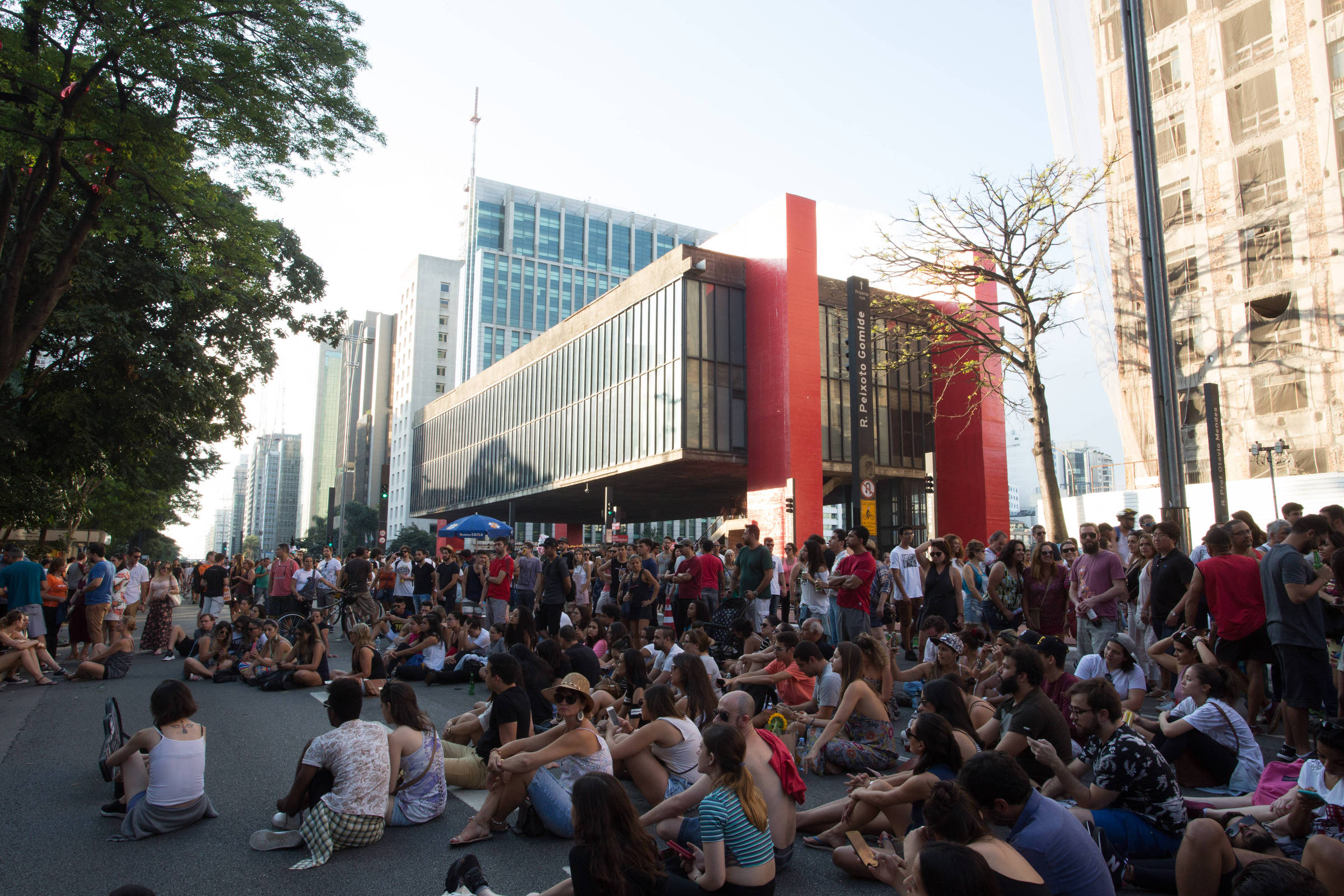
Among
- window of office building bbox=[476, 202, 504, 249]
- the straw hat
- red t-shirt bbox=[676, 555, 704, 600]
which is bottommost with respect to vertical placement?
the straw hat

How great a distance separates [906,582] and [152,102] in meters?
12.5

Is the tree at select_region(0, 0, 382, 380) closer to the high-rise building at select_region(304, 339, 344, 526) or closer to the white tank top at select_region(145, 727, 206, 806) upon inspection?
the white tank top at select_region(145, 727, 206, 806)

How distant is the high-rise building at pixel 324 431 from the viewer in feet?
442

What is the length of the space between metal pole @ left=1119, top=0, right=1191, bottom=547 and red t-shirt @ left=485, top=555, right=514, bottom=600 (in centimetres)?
958

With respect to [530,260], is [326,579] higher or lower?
lower

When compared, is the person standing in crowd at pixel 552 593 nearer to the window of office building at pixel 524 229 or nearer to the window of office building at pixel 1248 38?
the window of office building at pixel 1248 38

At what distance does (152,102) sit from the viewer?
11000 mm

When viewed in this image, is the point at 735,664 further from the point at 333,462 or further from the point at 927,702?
the point at 333,462

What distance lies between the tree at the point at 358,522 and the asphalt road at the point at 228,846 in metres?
86.4

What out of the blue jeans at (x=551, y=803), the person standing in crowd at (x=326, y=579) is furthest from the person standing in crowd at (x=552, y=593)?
the blue jeans at (x=551, y=803)

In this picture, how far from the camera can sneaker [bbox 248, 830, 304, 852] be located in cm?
489

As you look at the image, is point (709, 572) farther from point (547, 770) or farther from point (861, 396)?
point (861, 396)

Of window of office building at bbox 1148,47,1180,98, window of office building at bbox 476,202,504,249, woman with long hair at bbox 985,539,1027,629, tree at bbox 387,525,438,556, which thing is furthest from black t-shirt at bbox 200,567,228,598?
window of office building at bbox 476,202,504,249

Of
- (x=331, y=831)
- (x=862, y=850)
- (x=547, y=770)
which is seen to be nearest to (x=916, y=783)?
(x=862, y=850)
